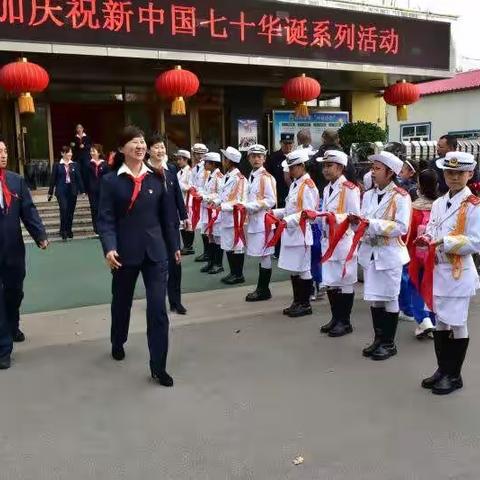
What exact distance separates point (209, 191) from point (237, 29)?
15.0 ft

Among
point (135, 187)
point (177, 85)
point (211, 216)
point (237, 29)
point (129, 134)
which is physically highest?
point (237, 29)

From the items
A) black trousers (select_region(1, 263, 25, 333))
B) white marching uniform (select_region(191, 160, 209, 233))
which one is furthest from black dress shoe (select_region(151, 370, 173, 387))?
white marching uniform (select_region(191, 160, 209, 233))

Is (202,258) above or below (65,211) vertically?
below

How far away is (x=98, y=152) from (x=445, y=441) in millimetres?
9008

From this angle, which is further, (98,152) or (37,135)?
(37,135)

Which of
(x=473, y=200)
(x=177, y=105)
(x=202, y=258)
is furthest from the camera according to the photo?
(x=177, y=105)

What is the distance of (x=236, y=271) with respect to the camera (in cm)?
706

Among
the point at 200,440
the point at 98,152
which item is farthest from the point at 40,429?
the point at 98,152

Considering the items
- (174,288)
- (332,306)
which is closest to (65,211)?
(174,288)

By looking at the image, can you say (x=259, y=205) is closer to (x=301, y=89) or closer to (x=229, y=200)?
(x=229, y=200)

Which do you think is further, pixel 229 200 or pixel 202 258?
pixel 202 258

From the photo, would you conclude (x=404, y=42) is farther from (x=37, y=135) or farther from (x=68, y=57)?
(x=37, y=135)

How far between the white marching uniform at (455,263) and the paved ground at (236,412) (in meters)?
0.57

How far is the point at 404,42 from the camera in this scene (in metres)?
12.7
